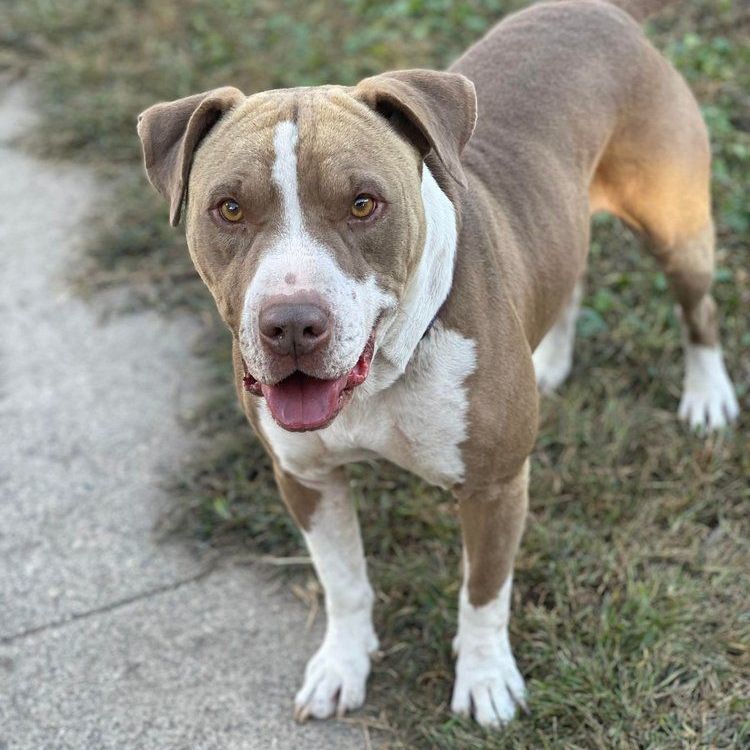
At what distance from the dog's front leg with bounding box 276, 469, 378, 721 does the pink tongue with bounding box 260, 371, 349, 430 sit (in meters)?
0.65

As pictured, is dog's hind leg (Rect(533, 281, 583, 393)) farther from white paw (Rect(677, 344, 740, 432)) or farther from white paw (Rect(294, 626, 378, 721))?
white paw (Rect(294, 626, 378, 721))

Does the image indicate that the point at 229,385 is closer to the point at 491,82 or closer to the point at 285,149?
the point at 491,82

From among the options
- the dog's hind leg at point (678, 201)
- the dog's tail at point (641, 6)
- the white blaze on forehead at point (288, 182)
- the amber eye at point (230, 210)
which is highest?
the white blaze on forehead at point (288, 182)

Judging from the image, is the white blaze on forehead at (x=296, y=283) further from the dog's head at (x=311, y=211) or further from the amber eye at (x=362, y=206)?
the amber eye at (x=362, y=206)

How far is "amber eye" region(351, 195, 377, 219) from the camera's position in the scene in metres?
2.45

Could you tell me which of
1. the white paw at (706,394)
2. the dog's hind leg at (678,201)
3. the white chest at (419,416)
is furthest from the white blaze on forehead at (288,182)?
the white paw at (706,394)

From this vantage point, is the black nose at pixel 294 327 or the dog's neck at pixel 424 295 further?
the dog's neck at pixel 424 295

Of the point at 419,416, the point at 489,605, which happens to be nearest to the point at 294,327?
the point at 419,416

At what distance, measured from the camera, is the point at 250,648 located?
359 centimetres

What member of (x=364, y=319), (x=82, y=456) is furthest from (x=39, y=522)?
(x=364, y=319)

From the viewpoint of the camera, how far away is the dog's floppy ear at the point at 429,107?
2.56 metres

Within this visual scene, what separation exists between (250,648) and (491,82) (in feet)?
6.47

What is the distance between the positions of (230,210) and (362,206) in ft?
0.98

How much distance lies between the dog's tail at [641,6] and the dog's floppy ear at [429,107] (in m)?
1.46
